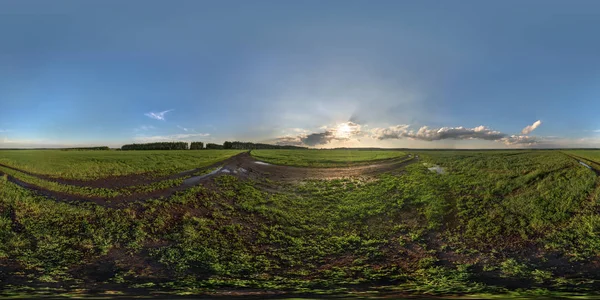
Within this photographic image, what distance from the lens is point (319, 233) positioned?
647 centimetres

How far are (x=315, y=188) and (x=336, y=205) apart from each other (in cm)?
158

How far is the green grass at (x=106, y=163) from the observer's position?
1183cm

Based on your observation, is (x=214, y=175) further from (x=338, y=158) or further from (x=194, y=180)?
(x=338, y=158)

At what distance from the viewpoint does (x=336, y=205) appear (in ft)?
25.5

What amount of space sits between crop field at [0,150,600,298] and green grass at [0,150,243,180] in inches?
42.4

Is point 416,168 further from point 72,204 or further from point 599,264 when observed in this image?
point 72,204

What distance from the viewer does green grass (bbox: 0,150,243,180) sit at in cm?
1183

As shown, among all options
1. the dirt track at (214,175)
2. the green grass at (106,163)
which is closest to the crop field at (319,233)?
the dirt track at (214,175)

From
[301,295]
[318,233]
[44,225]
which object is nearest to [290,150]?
[318,233]

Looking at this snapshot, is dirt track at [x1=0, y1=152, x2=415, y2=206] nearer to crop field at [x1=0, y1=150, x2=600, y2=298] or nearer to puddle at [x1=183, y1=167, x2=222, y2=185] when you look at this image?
puddle at [x1=183, y1=167, x2=222, y2=185]

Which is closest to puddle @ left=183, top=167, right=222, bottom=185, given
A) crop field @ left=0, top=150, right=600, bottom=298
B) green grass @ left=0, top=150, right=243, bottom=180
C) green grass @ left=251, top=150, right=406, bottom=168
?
crop field @ left=0, top=150, right=600, bottom=298

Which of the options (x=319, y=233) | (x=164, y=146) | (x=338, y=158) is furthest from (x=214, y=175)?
(x=319, y=233)

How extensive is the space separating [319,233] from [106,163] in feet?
41.5

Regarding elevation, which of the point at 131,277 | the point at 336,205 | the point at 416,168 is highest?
the point at 416,168
